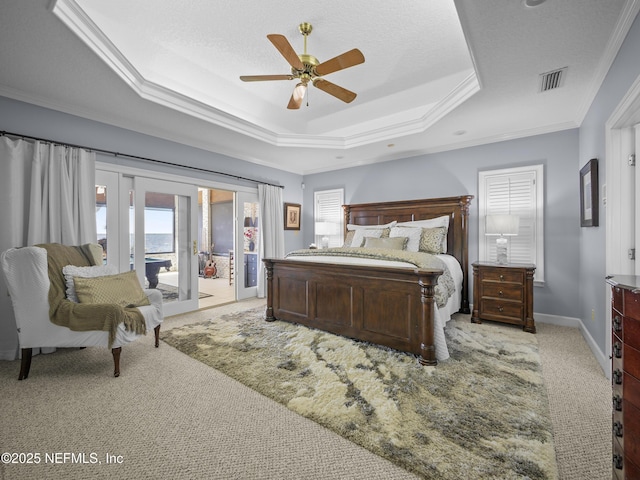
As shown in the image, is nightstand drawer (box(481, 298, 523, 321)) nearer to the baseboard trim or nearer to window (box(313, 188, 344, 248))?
the baseboard trim

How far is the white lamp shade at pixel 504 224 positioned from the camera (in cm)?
353

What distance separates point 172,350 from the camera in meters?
2.84

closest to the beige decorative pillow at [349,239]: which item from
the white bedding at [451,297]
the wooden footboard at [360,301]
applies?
the white bedding at [451,297]

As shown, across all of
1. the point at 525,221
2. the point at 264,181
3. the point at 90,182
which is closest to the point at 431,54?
the point at 525,221

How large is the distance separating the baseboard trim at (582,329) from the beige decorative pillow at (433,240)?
1483 millimetres

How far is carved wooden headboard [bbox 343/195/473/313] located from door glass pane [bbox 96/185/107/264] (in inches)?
145

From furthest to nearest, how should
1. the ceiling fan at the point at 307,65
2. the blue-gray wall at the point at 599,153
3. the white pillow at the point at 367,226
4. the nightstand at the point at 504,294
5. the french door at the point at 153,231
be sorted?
the white pillow at the point at 367,226
the french door at the point at 153,231
the nightstand at the point at 504,294
the ceiling fan at the point at 307,65
the blue-gray wall at the point at 599,153

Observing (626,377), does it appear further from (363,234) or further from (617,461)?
(363,234)

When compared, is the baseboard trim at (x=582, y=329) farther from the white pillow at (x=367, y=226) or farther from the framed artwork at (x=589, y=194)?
the white pillow at (x=367, y=226)

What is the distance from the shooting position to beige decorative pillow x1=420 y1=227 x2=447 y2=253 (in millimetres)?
3936

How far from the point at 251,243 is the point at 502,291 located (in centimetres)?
399

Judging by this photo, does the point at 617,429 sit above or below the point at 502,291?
below

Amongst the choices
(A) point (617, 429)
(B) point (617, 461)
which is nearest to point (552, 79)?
(A) point (617, 429)

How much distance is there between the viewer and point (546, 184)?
12.1 feet
